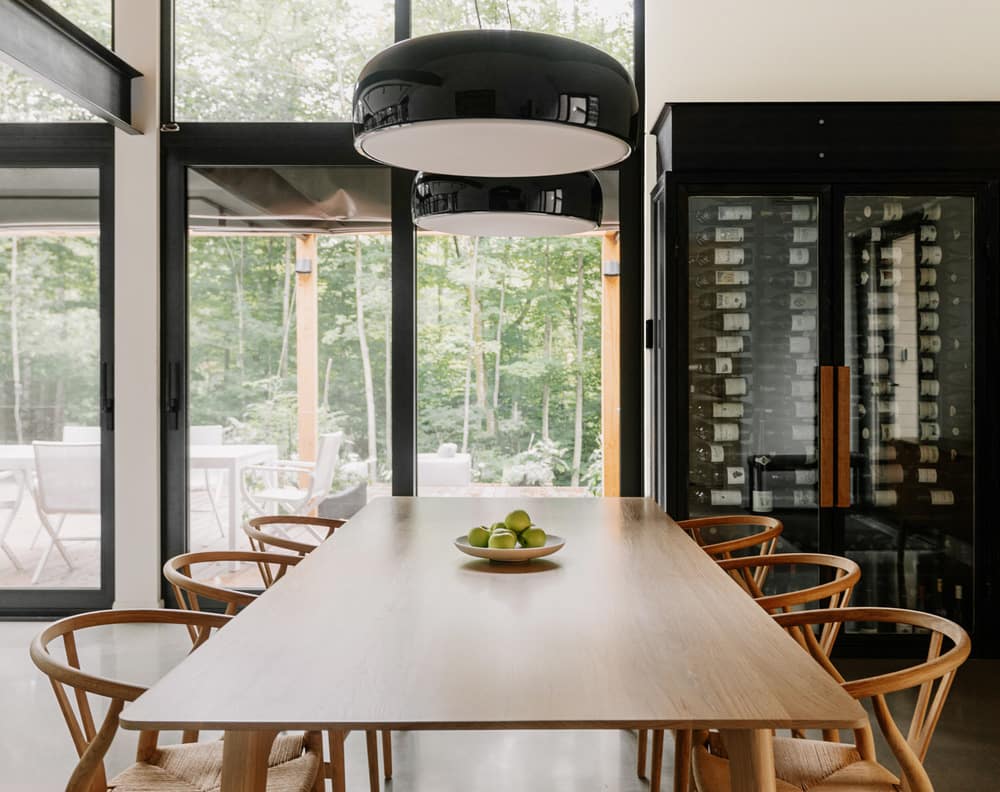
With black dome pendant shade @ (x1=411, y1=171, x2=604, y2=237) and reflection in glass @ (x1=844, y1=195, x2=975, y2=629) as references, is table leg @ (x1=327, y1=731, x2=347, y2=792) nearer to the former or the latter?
black dome pendant shade @ (x1=411, y1=171, x2=604, y2=237)

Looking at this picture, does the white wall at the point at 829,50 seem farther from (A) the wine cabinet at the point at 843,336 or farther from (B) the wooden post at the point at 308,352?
(B) the wooden post at the point at 308,352

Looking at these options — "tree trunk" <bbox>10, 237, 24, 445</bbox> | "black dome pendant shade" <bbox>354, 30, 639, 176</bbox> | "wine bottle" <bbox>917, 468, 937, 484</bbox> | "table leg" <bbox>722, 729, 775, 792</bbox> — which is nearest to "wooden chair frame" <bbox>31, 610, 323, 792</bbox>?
"table leg" <bbox>722, 729, 775, 792</bbox>

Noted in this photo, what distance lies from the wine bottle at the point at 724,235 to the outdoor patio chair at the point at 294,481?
2.23 m

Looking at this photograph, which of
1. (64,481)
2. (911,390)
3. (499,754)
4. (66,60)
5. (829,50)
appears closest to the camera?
(499,754)

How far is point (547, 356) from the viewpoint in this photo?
491 cm

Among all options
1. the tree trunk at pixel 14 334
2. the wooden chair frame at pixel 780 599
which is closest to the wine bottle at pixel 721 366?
the wooden chair frame at pixel 780 599

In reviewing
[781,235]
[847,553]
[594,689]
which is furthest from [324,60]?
[594,689]

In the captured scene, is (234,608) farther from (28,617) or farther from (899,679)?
(28,617)

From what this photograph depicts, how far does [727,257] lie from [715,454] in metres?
0.93

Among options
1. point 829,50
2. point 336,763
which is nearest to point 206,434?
point 336,763

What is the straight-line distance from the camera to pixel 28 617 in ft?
15.5

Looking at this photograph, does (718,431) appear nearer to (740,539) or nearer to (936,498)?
(740,539)

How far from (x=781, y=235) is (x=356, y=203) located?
225 centimetres

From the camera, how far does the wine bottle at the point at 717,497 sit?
4.20 metres
